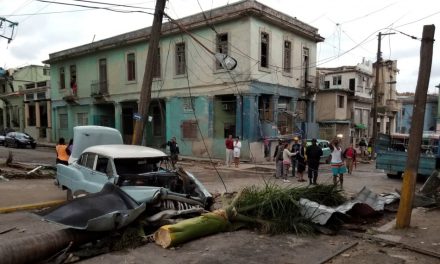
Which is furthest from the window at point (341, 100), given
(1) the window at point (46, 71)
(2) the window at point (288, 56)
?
(1) the window at point (46, 71)

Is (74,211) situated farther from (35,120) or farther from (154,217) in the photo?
(35,120)

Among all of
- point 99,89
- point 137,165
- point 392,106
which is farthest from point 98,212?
point 392,106

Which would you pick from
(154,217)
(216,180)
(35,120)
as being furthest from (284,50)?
(35,120)

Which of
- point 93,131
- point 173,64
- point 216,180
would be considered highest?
point 173,64

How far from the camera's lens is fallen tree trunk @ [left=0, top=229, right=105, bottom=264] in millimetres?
5090

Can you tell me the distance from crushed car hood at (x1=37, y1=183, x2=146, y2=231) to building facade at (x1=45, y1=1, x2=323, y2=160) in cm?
1320

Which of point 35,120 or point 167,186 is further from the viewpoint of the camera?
point 35,120

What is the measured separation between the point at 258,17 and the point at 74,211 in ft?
60.0

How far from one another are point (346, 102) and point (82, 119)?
22.8 m

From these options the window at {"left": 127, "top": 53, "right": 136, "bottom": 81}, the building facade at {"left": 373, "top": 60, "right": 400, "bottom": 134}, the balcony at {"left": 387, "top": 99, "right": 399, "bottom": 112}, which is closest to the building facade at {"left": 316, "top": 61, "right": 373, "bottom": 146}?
the building facade at {"left": 373, "top": 60, "right": 400, "bottom": 134}

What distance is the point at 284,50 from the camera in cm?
2459

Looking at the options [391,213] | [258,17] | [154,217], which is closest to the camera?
[154,217]

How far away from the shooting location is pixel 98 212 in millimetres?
6277

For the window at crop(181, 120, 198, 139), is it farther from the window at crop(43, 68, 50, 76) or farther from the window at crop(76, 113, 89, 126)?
the window at crop(43, 68, 50, 76)
